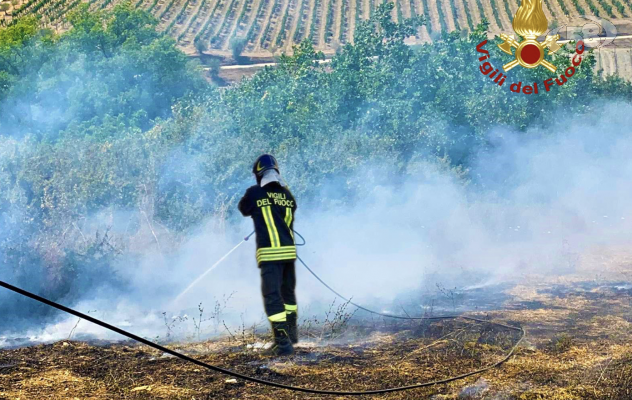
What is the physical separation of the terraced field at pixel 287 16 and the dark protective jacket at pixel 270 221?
125 feet

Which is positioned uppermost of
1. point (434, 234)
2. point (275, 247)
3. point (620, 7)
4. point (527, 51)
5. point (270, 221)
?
point (620, 7)

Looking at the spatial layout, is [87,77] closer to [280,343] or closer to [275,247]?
[275,247]

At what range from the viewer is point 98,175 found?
1246 cm

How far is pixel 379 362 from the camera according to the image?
6637mm

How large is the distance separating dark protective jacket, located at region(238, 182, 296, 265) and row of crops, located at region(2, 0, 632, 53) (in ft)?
127

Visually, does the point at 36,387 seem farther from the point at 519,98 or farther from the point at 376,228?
the point at 519,98

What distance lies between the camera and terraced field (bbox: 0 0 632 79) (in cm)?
4506

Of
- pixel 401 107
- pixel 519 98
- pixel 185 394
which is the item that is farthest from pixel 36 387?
pixel 519 98

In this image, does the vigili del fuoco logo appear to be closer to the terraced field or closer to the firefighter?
the firefighter

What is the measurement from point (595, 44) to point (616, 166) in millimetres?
19566

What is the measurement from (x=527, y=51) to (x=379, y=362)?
15.9 metres

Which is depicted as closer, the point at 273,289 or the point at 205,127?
the point at 273,289

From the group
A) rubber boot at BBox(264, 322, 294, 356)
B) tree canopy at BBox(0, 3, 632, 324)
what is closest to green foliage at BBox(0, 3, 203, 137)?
tree canopy at BBox(0, 3, 632, 324)

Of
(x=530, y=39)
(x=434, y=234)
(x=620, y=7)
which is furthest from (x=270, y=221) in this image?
(x=620, y=7)
